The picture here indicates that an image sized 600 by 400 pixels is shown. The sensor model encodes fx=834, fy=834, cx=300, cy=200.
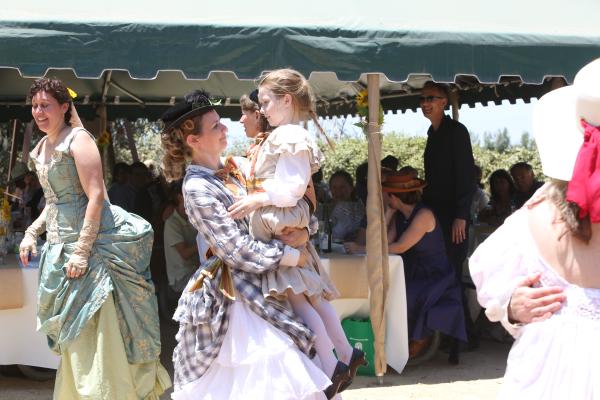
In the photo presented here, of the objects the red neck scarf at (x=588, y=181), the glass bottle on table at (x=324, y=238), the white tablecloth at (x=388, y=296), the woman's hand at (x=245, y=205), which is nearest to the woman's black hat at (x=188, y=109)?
the woman's hand at (x=245, y=205)

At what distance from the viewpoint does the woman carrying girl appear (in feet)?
10.6

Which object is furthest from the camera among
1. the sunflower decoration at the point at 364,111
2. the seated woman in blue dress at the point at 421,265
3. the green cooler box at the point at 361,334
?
the seated woman in blue dress at the point at 421,265

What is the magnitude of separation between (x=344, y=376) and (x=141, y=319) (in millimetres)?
1267

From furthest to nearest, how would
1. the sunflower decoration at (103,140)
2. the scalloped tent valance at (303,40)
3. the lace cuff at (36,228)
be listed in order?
the sunflower decoration at (103,140)
the scalloped tent valance at (303,40)
the lace cuff at (36,228)

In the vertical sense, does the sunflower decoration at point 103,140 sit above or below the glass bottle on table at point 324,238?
above

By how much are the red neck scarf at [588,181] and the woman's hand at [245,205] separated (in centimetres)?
145

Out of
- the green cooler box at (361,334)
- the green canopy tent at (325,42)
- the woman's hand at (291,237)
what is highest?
the green canopy tent at (325,42)

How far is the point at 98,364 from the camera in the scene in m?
4.13

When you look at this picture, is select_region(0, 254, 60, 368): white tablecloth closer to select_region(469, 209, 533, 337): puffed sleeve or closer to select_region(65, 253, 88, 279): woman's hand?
select_region(65, 253, 88, 279): woman's hand

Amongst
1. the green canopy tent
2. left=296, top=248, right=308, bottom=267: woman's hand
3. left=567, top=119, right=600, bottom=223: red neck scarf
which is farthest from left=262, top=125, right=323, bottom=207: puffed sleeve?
the green canopy tent

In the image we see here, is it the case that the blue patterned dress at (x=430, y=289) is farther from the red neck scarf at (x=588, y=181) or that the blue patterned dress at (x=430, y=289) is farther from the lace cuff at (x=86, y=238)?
the red neck scarf at (x=588, y=181)

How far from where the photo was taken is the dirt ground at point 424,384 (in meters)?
5.16

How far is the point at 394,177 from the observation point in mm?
5820

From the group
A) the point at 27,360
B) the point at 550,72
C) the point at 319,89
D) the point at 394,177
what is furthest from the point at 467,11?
the point at 319,89
